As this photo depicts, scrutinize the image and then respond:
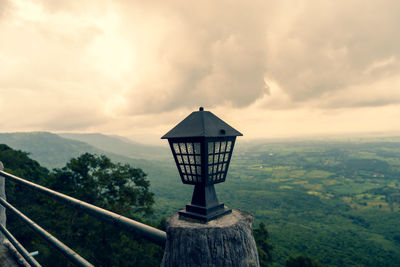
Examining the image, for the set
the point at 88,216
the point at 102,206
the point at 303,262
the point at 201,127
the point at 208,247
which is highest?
the point at 201,127

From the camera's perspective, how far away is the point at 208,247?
1107mm

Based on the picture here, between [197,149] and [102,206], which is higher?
[197,149]

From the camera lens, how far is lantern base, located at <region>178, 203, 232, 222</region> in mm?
1388

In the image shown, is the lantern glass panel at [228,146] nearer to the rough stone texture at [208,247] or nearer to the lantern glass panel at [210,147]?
the lantern glass panel at [210,147]

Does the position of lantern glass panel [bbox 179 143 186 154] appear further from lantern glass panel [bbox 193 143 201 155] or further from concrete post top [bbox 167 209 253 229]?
concrete post top [bbox 167 209 253 229]

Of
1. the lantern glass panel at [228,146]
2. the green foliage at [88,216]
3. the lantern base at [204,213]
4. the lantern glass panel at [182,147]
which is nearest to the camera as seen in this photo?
the lantern base at [204,213]

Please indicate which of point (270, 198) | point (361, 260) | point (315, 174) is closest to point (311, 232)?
point (361, 260)

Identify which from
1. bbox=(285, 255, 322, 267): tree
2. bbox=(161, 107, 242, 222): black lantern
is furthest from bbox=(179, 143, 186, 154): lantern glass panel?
bbox=(285, 255, 322, 267): tree

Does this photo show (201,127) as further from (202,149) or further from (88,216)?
(88,216)

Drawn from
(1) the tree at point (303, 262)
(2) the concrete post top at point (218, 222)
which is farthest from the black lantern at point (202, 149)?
(1) the tree at point (303, 262)

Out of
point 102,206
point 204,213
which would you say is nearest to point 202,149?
point 204,213

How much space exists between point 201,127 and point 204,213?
2.40 ft

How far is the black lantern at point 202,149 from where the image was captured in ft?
6.11

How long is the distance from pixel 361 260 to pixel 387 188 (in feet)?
331
